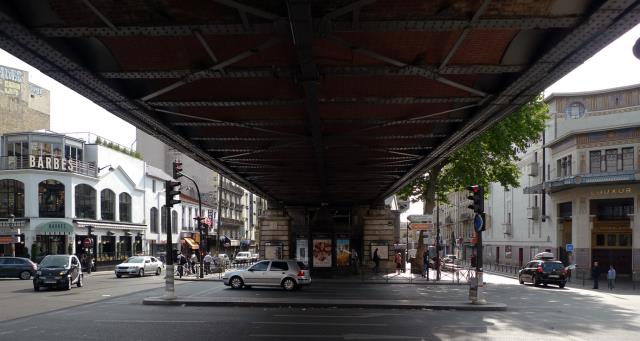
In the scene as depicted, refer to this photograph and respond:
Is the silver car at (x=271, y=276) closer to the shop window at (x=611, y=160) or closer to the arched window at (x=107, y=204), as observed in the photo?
the shop window at (x=611, y=160)

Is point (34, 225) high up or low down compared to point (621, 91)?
down

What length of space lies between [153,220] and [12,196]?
1919cm

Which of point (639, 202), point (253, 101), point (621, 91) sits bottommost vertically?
point (639, 202)

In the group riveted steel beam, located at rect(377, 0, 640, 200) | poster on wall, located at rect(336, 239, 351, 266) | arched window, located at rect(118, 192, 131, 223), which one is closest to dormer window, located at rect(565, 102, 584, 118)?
poster on wall, located at rect(336, 239, 351, 266)

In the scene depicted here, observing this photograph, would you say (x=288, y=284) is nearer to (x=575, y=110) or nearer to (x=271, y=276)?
(x=271, y=276)

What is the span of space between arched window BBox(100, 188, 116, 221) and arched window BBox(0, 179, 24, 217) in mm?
7797

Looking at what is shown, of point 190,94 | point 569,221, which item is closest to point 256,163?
point 190,94

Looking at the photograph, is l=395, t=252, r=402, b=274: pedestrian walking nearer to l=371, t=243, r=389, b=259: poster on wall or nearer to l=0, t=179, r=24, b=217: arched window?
l=371, t=243, r=389, b=259: poster on wall

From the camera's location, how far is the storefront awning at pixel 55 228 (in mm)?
47281

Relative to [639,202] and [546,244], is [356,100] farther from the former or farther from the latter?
[546,244]

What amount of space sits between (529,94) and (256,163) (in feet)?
43.9

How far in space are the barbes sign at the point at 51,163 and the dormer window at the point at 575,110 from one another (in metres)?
40.6

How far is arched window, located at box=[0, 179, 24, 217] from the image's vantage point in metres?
47.8

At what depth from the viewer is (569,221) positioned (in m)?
50.5
